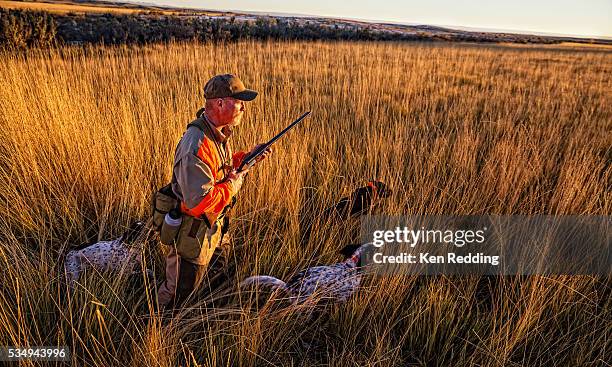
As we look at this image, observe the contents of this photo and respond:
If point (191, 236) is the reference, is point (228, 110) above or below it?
above

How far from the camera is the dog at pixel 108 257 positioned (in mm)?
1934

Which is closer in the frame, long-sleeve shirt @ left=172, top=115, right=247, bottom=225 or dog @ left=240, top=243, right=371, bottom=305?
long-sleeve shirt @ left=172, top=115, right=247, bottom=225

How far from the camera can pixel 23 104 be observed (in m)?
3.56

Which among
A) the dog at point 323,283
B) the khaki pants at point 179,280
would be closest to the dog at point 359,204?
the dog at point 323,283

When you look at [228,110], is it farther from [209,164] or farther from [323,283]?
[323,283]

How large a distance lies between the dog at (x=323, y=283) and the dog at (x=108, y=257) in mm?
587

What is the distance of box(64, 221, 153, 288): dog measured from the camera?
76.1 inches

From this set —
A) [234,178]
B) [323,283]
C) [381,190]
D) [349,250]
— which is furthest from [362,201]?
[234,178]

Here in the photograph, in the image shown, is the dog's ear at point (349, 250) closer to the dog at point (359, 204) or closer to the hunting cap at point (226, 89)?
the dog at point (359, 204)

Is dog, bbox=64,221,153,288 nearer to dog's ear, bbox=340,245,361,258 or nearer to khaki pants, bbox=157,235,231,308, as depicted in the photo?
khaki pants, bbox=157,235,231,308

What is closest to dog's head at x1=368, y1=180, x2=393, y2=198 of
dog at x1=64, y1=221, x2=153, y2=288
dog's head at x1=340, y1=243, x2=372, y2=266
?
dog's head at x1=340, y1=243, x2=372, y2=266

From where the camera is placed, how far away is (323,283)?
1911 millimetres

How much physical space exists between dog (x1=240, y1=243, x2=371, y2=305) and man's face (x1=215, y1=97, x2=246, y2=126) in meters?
0.75

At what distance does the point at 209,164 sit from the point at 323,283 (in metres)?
0.84
